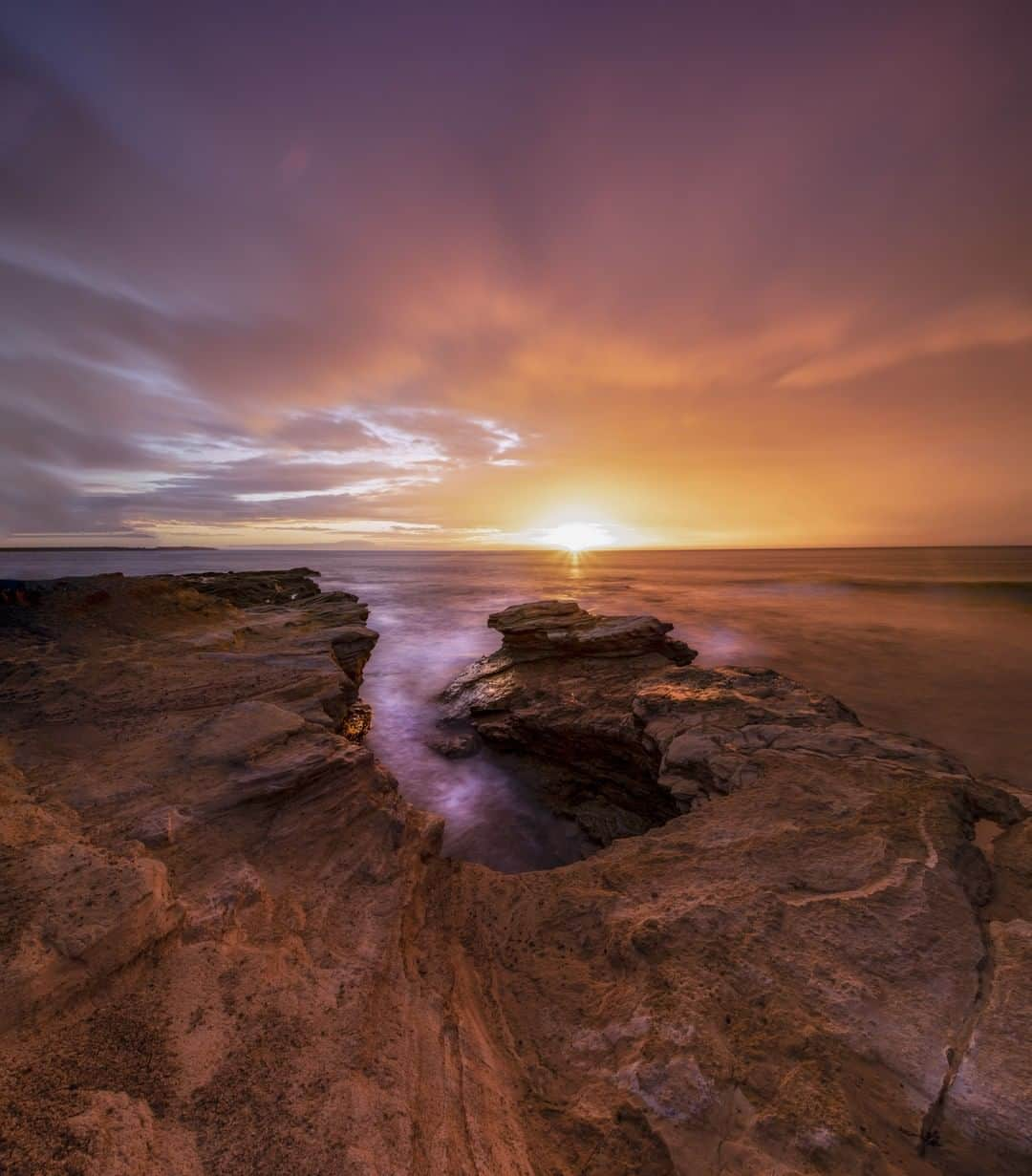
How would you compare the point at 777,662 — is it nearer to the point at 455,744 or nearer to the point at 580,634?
the point at 580,634

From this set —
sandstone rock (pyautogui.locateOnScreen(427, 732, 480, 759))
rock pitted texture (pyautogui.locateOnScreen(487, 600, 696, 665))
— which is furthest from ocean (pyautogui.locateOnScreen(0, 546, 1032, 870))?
rock pitted texture (pyautogui.locateOnScreen(487, 600, 696, 665))

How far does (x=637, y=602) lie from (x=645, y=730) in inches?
1087

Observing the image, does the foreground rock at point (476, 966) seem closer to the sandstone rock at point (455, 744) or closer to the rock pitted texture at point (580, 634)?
the sandstone rock at point (455, 744)

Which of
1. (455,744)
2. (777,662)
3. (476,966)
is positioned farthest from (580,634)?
(777,662)

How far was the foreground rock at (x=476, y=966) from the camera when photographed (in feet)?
7.80

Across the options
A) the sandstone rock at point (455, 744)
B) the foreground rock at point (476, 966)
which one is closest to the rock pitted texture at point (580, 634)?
the sandstone rock at point (455, 744)

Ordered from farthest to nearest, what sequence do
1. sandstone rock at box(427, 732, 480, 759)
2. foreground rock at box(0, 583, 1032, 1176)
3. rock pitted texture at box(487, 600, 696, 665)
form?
rock pitted texture at box(487, 600, 696, 665)
sandstone rock at box(427, 732, 480, 759)
foreground rock at box(0, 583, 1032, 1176)

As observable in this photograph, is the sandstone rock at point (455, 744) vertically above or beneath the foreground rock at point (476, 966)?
beneath

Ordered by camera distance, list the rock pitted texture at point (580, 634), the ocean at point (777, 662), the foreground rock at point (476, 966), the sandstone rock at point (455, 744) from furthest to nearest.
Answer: the rock pitted texture at point (580, 634) < the sandstone rock at point (455, 744) < the ocean at point (777, 662) < the foreground rock at point (476, 966)

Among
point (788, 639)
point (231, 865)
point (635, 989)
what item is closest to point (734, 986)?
point (635, 989)

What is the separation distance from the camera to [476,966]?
400 cm

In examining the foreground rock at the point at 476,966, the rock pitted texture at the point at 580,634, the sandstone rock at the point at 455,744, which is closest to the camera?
the foreground rock at the point at 476,966

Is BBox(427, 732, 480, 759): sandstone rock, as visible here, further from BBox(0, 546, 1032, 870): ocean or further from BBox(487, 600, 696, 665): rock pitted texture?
BBox(487, 600, 696, 665): rock pitted texture

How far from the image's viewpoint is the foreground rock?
2377 millimetres
